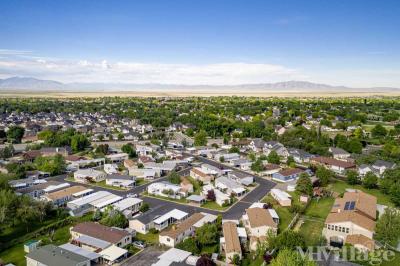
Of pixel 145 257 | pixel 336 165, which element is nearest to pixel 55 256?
pixel 145 257

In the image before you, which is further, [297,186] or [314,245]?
[297,186]

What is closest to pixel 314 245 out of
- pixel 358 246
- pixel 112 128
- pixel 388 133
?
pixel 358 246

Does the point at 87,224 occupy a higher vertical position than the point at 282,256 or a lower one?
lower

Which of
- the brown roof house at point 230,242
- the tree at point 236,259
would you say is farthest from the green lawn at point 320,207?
the tree at point 236,259

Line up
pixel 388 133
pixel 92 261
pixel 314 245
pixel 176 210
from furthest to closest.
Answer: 1. pixel 388 133
2. pixel 176 210
3. pixel 314 245
4. pixel 92 261

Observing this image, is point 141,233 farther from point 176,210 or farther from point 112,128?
point 112,128

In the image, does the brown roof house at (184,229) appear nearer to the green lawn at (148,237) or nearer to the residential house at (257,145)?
the green lawn at (148,237)

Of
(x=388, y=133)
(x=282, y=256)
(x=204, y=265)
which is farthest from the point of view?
(x=388, y=133)

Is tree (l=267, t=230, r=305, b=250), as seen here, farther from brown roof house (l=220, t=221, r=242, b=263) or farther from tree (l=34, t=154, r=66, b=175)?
tree (l=34, t=154, r=66, b=175)
